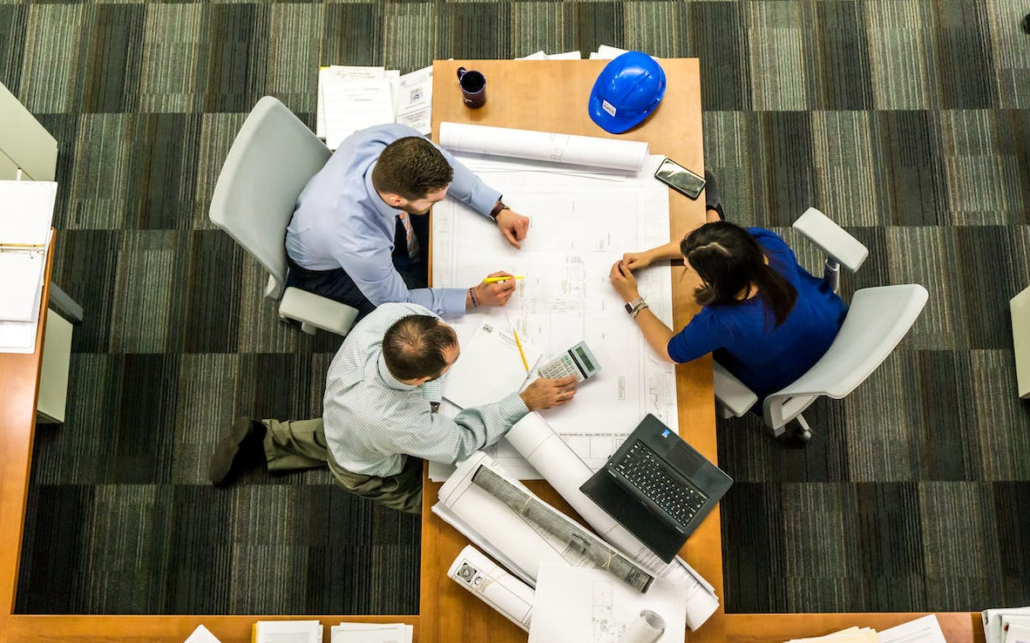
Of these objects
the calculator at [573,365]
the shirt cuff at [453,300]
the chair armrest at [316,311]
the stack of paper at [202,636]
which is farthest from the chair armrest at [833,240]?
the stack of paper at [202,636]

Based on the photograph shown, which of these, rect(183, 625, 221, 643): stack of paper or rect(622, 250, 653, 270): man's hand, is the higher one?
rect(622, 250, 653, 270): man's hand

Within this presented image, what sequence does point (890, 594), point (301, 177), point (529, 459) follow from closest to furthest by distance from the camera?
point (529, 459), point (301, 177), point (890, 594)

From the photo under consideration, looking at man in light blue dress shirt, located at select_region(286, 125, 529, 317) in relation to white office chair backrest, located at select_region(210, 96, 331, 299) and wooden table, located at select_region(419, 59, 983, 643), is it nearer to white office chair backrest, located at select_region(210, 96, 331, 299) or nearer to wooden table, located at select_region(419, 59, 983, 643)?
white office chair backrest, located at select_region(210, 96, 331, 299)

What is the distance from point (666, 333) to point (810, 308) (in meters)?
0.38

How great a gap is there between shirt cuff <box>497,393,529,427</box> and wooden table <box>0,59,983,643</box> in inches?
6.5

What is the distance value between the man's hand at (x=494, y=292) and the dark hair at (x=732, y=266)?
1.34ft

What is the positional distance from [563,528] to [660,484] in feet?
0.75

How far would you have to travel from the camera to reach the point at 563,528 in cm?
148

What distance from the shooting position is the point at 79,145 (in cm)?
274

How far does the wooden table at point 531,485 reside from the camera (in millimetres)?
1532

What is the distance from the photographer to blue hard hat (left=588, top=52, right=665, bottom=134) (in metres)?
1.75

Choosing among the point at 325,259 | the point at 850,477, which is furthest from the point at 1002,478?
the point at 325,259

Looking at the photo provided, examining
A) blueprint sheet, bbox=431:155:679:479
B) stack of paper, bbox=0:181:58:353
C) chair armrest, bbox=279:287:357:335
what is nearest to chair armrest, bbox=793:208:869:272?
blueprint sheet, bbox=431:155:679:479

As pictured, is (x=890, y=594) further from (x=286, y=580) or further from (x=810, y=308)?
(x=286, y=580)
